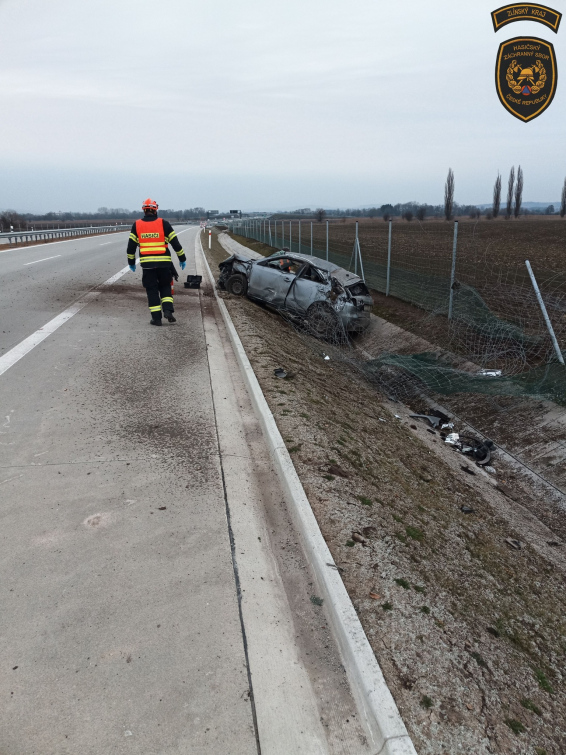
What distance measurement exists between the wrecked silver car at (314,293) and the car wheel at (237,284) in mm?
416

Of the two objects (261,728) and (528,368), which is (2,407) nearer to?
(261,728)

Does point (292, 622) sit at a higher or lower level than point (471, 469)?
higher

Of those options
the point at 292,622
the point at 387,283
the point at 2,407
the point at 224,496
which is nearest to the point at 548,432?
the point at 224,496

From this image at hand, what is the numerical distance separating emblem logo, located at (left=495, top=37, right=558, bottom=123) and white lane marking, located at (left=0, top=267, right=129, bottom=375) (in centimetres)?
922

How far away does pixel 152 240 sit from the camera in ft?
30.8

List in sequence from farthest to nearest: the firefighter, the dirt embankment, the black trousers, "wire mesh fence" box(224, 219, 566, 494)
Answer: the black trousers
the firefighter
"wire mesh fence" box(224, 219, 566, 494)
the dirt embankment

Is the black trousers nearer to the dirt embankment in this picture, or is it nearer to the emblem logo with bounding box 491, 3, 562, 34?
the dirt embankment

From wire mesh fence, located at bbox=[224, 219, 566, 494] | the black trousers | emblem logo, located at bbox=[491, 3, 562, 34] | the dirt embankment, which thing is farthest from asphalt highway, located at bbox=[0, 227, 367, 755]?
emblem logo, located at bbox=[491, 3, 562, 34]

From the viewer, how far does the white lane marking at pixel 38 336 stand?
723 cm

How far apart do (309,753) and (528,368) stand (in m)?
7.74

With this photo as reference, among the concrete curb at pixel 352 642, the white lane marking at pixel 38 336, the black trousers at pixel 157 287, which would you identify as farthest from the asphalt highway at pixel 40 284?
the concrete curb at pixel 352 642

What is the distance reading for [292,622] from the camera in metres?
2.99

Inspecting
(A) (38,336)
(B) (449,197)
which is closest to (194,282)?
(A) (38,336)

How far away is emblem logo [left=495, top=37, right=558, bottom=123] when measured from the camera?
11305 millimetres
